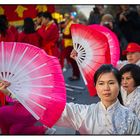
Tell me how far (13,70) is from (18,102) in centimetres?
Answer: 25

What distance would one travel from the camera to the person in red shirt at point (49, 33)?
3.44 meters

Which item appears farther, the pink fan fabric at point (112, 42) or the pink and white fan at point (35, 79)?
the pink fan fabric at point (112, 42)

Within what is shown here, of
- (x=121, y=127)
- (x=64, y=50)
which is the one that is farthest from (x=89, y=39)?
(x=121, y=127)

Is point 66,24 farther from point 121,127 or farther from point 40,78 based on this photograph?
point 121,127

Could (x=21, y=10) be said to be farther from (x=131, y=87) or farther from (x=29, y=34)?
(x=131, y=87)

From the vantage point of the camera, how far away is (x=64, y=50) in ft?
11.4

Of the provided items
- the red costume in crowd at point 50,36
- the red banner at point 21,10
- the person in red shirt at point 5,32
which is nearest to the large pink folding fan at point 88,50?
the red costume in crowd at point 50,36

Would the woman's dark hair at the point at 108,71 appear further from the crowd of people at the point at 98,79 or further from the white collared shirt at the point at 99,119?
the white collared shirt at the point at 99,119

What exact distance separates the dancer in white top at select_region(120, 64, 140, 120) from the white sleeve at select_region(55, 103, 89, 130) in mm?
307

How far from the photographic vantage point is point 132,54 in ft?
11.4

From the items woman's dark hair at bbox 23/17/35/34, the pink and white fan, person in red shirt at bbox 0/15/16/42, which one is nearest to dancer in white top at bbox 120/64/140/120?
the pink and white fan

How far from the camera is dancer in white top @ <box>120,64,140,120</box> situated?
338cm

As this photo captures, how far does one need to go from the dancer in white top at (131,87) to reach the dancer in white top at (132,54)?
0.17 ft

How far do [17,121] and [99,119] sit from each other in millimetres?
613
